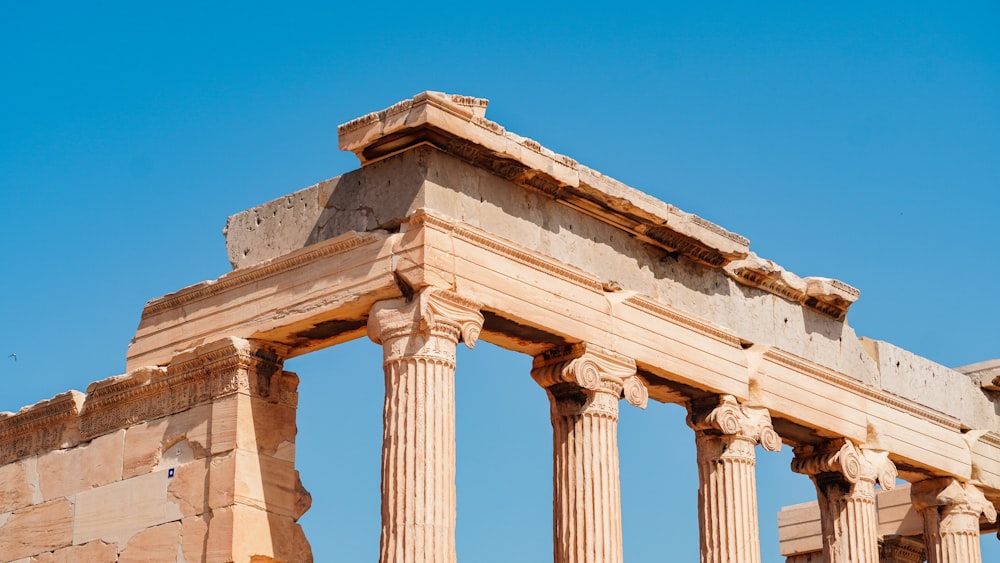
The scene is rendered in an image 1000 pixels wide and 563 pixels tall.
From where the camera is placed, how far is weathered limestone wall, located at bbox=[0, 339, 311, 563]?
22.4m

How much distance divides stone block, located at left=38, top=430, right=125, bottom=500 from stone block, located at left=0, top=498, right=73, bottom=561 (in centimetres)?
18

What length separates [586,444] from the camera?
916 inches

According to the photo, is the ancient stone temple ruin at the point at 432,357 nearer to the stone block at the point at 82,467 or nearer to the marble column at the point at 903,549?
the stone block at the point at 82,467

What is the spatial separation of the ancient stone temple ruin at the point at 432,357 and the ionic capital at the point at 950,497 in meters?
2.27

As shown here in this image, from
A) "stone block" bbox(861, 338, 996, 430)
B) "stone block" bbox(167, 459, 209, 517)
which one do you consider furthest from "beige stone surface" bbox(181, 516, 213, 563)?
"stone block" bbox(861, 338, 996, 430)

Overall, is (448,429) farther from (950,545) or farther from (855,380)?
(950,545)

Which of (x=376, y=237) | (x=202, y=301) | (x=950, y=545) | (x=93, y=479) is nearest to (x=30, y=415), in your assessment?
(x=93, y=479)

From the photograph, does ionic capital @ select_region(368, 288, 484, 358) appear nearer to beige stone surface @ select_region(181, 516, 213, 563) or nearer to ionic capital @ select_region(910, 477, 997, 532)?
beige stone surface @ select_region(181, 516, 213, 563)

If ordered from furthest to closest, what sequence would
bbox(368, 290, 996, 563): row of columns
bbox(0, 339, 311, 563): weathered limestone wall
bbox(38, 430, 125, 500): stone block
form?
bbox(38, 430, 125, 500): stone block
bbox(0, 339, 311, 563): weathered limestone wall
bbox(368, 290, 996, 563): row of columns

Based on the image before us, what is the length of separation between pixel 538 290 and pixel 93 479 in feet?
19.0

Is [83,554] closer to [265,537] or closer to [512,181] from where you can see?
[265,537]

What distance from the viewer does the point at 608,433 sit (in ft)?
76.9

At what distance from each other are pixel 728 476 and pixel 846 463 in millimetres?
2379

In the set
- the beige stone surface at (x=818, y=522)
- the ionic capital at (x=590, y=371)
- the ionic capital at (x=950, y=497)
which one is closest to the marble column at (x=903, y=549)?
the beige stone surface at (x=818, y=522)
